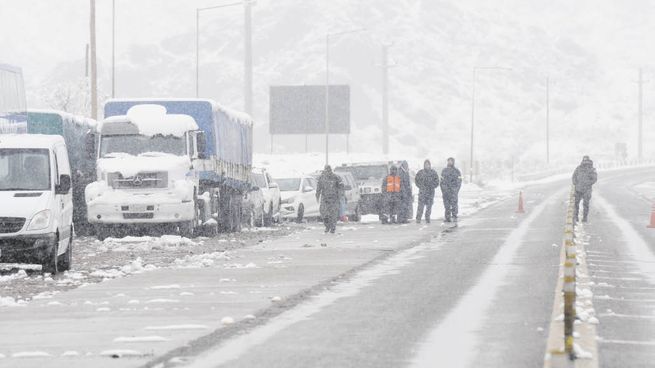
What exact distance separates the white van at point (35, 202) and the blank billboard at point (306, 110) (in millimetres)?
81248

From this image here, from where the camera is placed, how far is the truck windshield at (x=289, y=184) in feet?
157

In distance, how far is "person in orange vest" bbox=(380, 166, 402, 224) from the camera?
43.7 metres

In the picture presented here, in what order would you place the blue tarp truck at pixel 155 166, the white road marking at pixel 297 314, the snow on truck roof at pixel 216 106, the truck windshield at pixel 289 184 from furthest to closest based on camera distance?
the truck windshield at pixel 289 184 → the snow on truck roof at pixel 216 106 → the blue tarp truck at pixel 155 166 → the white road marking at pixel 297 314

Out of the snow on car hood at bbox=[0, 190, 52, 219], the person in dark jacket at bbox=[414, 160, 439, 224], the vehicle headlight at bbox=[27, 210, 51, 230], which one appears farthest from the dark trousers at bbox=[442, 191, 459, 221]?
the vehicle headlight at bbox=[27, 210, 51, 230]

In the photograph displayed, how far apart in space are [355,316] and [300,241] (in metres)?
17.7

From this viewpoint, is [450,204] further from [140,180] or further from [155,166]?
[140,180]

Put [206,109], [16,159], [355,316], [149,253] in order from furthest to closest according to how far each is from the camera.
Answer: [206,109], [149,253], [16,159], [355,316]

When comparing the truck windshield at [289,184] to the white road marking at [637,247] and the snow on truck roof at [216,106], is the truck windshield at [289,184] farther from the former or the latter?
the white road marking at [637,247]

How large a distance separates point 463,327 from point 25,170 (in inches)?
433

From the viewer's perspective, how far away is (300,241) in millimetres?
33844

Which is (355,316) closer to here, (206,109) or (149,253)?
(149,253)

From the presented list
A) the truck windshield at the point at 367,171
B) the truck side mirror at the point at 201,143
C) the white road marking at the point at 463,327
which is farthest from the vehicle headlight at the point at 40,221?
the truck windshield at the point at 367,171

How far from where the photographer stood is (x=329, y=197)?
38.0 metres

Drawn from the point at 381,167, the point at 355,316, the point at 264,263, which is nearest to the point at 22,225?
the point at 264,263
